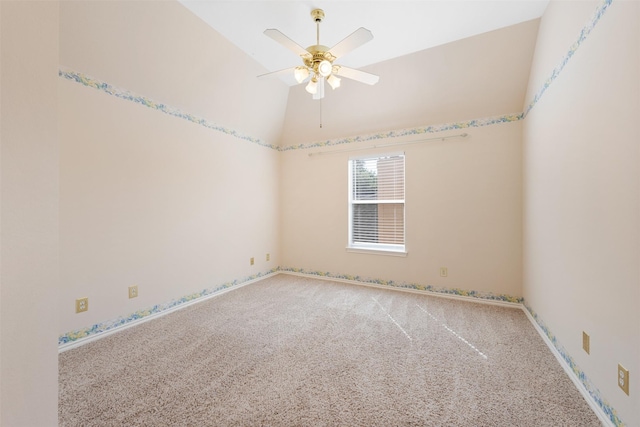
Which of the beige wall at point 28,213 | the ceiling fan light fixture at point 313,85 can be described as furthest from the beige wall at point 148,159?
the beige wall at point 28,213

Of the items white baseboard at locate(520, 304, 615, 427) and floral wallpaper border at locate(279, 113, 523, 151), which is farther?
floral wallpaper border at locate(279, 113, 523, 151)

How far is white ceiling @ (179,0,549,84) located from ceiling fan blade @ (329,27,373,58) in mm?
564

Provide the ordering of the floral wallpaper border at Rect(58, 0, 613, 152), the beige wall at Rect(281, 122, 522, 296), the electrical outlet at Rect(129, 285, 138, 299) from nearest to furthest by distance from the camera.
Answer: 1. the floral wallpaper border at Rect(58, 0, 613, 152)
2. the electrical outlet at Rect(129, 285, 138, 299)
3. the beige wall at Rect(281, 122, 522, 296)

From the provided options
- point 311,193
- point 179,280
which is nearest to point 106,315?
point 179,280

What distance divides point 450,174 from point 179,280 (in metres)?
3.52

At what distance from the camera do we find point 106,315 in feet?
7.92

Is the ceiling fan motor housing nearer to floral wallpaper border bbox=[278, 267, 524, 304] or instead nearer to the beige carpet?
the beige carpet

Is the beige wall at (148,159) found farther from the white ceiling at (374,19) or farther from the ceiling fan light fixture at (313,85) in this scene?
the ceiling fan light fixture at (313,85)

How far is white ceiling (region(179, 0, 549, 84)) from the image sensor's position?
7.45 ft

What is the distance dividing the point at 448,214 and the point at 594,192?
188cm

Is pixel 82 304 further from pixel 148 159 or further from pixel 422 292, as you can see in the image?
pixel 422 292

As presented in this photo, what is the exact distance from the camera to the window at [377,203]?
12.6 ft

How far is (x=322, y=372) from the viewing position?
1865 mm

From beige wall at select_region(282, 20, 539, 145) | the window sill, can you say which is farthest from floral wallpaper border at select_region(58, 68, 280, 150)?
the window sill
